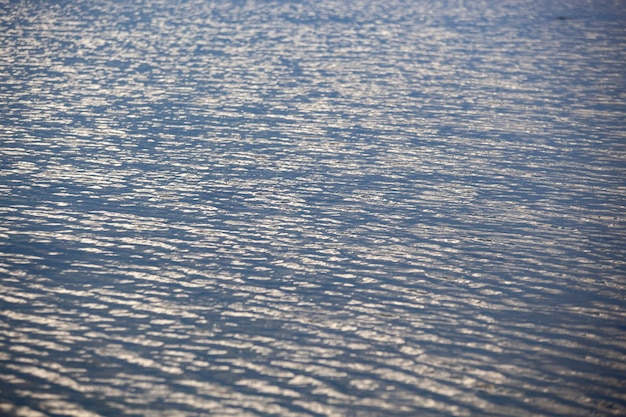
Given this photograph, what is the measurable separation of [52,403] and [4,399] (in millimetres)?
529

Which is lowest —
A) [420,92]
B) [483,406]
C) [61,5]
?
[483,406]

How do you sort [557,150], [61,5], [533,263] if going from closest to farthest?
[533,263] < [557,150] < [61,5]

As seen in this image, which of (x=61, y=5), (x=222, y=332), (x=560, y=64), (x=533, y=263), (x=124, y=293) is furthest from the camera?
(x=61, y=5)

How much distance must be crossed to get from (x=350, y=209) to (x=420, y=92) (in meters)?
8.07

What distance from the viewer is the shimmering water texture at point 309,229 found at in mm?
9547

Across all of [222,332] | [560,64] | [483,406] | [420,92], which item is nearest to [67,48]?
[420,92]

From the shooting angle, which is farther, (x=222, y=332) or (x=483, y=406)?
(x=222, y=332)

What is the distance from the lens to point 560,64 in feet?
81.7

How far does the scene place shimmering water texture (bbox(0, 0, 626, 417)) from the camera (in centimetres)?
955

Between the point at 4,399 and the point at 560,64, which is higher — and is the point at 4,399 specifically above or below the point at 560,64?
below

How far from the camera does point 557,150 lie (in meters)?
17.7

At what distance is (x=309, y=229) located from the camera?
13.8 meters

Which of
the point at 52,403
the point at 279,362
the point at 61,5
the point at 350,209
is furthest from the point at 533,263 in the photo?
the point at 61,5

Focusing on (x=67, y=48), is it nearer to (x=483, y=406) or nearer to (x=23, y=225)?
(x=23, y=225)
